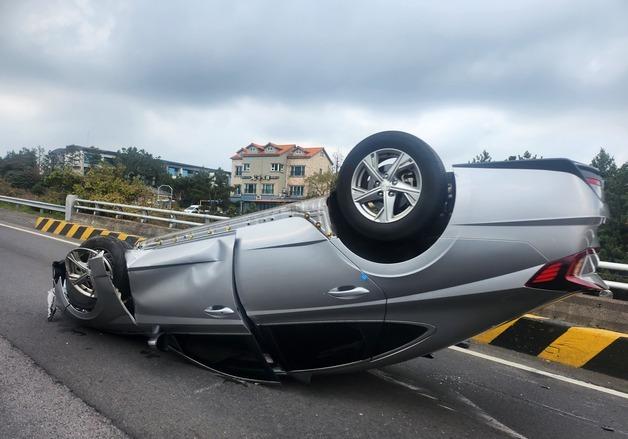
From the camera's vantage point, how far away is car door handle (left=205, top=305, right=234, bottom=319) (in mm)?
3117

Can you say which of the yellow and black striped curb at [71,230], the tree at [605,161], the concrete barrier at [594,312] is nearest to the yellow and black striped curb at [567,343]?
the concrete barrier at [594,312]

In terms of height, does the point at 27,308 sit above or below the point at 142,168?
below

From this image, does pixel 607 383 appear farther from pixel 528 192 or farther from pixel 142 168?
pixel 142 168

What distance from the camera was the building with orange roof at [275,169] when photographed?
223ft

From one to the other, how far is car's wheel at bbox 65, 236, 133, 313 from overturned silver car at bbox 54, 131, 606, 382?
13 cm

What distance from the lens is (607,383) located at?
388 centimetres

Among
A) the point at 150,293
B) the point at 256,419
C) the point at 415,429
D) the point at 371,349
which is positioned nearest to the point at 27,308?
the point at 150,293

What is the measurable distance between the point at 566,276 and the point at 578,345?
250cm

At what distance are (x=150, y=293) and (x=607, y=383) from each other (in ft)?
13.4

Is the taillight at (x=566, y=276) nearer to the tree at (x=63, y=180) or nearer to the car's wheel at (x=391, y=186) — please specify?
the car's wheel at (x=391, y=186)

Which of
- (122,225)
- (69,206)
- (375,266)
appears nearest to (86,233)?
(122,225)

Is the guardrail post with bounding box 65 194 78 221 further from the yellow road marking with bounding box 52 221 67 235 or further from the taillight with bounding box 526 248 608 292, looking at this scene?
the taillight with bounding box 526 248 608 292

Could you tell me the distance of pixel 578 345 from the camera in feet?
13.9

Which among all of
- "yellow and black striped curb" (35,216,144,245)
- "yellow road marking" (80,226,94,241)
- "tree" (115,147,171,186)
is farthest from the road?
"tree" (115,147,171,186)
